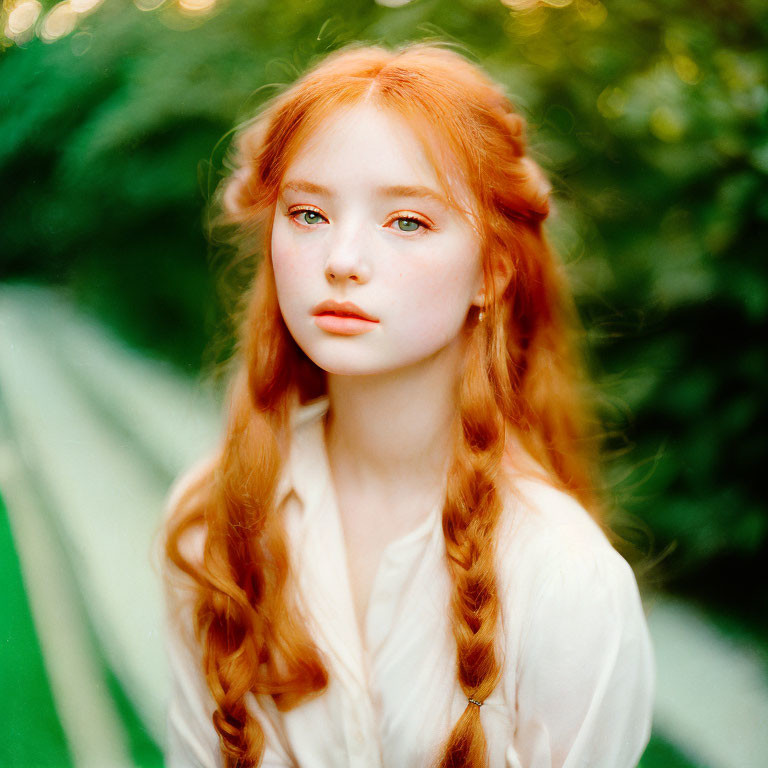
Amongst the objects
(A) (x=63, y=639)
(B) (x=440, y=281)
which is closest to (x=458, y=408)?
(B) (x=440, y=281)

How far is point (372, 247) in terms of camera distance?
2.85 feet

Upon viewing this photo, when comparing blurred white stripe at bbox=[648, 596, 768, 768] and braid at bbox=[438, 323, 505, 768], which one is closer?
braid at bbox=[438, 323, 505, 768]

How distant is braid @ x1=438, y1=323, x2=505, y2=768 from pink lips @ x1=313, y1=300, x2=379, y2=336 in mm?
156

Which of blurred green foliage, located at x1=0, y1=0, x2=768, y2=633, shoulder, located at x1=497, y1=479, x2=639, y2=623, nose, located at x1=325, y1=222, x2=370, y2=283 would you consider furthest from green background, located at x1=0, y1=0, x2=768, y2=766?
nose, located at x1=325, y1=222, x2=370, y2=283

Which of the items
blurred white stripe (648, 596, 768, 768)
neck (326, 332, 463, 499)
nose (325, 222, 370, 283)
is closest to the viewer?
nose (325, 222, 370, 283)

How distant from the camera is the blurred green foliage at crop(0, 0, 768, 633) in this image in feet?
3.54

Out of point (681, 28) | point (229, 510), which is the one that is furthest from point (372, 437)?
point (681, 28)

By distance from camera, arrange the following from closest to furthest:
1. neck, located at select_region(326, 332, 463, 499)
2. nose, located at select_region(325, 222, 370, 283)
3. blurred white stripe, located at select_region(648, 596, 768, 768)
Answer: nose, located at select_region(325, 222, 370, 283), neck, located at select_region(326, 332, 463, 499), blurred white stripe, located at select_region(648, 596, 768, 768)

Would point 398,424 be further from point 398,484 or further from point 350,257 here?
point 350,257

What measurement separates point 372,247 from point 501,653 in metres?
0.44

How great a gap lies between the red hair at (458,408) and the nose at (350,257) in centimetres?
10

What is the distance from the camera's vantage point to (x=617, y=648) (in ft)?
3.09

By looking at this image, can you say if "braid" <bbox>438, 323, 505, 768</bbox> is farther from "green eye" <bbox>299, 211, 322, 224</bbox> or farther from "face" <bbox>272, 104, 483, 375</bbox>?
"green eye" <bbox>299, 211, 322, 224</bbox>

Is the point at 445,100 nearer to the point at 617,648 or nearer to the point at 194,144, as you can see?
the point at 194,144
